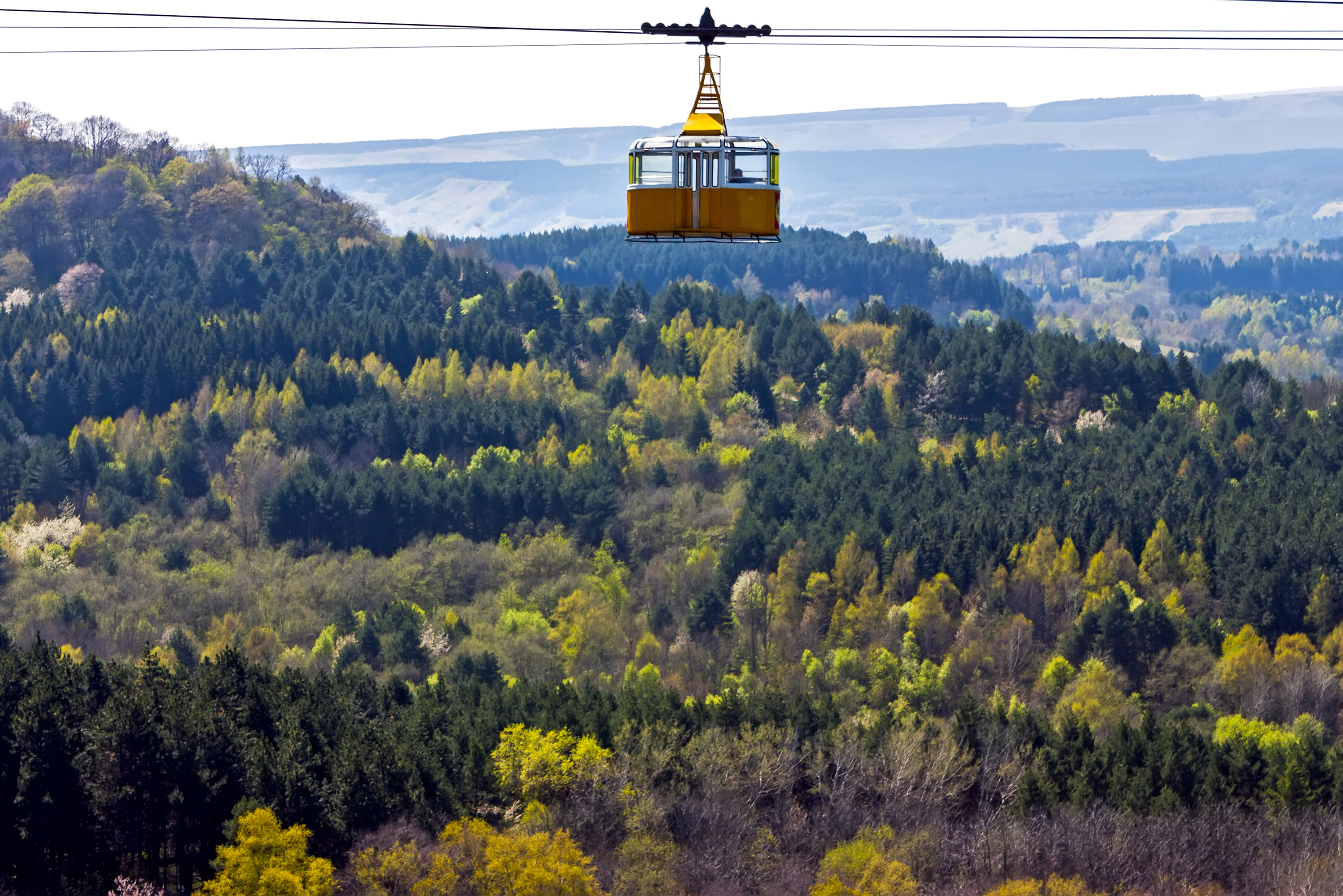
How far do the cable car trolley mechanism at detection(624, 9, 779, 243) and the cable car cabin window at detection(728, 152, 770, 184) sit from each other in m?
0.02

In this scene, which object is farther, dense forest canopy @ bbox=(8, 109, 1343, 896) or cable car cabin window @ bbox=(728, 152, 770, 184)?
dense forest canopy @ bbox=(8, 109, 1343, 896)

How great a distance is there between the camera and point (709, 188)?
45.4 meters

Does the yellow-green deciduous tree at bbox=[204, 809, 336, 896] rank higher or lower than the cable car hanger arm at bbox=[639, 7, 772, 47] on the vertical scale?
lower

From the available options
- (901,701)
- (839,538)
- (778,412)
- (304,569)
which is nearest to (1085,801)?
(901,701)

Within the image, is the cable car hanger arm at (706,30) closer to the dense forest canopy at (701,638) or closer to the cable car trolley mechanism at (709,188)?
the cable car trolley mechanism at (709,188)

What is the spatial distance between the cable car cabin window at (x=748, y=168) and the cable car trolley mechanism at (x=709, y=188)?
2 centimetres

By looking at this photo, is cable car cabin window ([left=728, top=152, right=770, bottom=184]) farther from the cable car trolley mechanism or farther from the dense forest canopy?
the dense forest canopy

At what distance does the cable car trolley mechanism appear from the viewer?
45.0 m

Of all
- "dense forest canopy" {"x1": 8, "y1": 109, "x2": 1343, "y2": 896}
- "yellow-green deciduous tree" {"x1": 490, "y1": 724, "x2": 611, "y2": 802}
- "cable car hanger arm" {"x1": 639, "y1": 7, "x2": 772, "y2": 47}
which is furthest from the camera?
"yellow-green deciduous tree" {"x1": 490, "y1": 724, "x2": 611, "y2": 802}

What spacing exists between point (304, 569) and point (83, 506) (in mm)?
29057

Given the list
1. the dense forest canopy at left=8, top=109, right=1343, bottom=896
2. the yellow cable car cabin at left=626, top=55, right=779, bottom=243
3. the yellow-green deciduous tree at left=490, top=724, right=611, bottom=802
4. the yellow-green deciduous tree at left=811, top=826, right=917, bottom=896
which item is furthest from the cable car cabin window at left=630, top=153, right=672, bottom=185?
the yellow-green deciduous tree at left=490, top=724, right=611, bottom=802

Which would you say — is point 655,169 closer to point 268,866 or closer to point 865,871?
point 268,866

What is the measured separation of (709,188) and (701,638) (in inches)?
4226

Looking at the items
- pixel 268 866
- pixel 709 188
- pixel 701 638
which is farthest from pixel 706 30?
pixel 701 638
